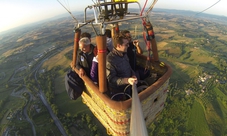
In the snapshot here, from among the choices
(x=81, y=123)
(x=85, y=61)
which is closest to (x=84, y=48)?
(x=85, y=61)

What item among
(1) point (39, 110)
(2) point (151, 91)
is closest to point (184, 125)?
(1) point (39, 110)

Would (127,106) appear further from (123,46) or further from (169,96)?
(169,96)

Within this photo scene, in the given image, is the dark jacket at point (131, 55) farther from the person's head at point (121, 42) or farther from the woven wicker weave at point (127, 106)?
the person's head at point (121, 42)

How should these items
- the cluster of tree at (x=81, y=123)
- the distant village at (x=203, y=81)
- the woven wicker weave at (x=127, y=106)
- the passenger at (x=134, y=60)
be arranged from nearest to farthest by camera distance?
1. the woven wicker weave at (x=127, y=106)
2. the passenger at (x=134, y=60)
3. the cluster of tree at (x=81, y=123)
4. the distant village at (x=203, y=81)

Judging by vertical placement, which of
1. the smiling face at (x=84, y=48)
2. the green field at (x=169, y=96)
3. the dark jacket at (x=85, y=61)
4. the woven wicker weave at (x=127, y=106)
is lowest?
the green field at (x=169, y=96)

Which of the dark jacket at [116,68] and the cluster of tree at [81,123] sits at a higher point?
the dark jacket at [116,68]

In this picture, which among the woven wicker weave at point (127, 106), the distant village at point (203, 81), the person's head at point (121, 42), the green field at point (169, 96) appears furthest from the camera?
the distant village at point (203, 81)

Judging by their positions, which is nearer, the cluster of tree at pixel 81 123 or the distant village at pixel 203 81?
the cluster of tree at pixel 81 123

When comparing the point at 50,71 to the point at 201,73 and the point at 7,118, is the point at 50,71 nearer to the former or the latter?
the point at 7,118

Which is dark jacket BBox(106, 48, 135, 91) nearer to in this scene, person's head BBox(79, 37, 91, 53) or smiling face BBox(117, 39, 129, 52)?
smiling face BBox(117, 39, 129, 52)

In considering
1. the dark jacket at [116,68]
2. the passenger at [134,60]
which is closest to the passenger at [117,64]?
the dark jacket at [116,68]
